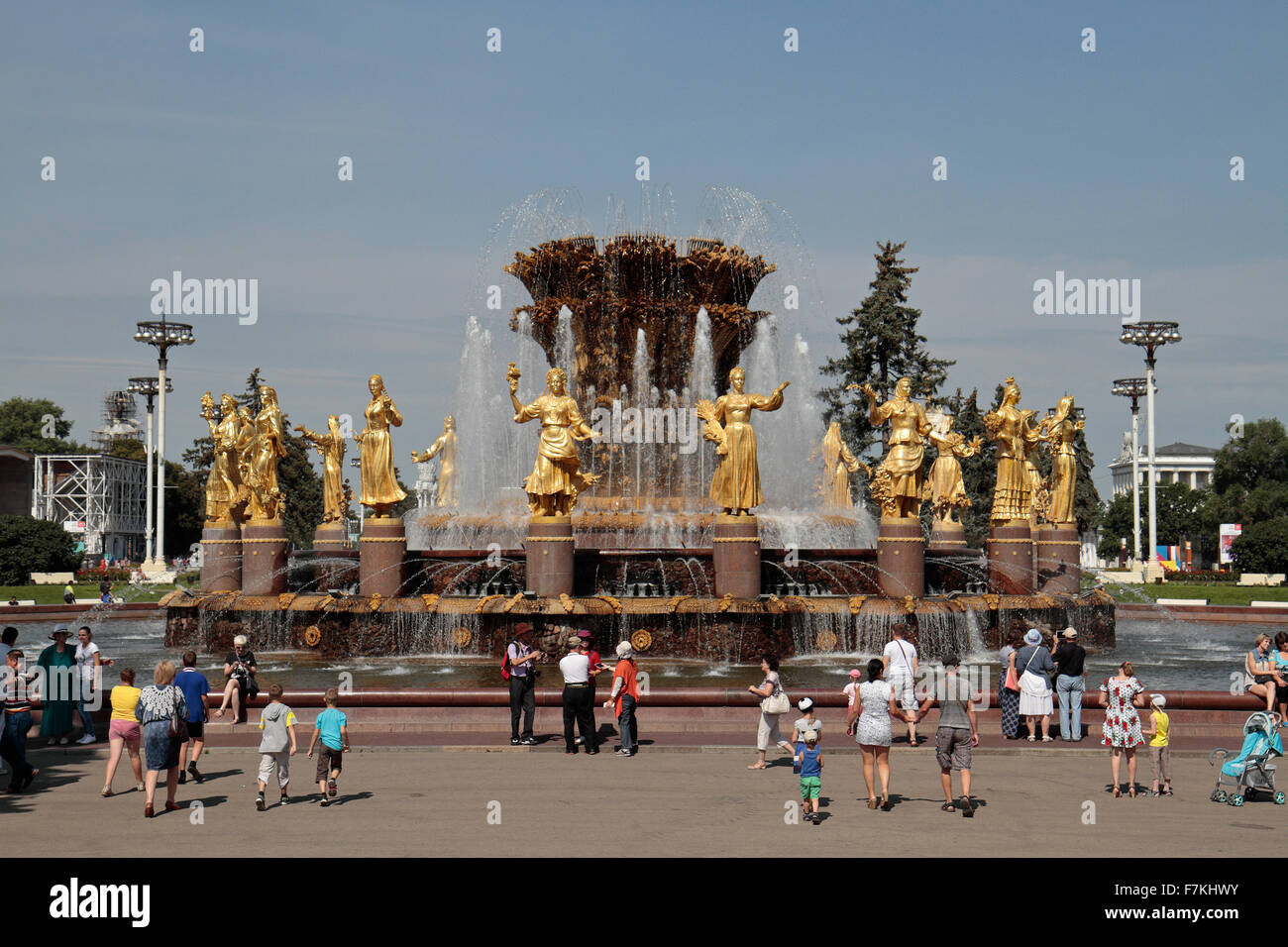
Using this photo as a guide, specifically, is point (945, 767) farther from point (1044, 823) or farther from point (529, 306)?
point (529, 306)

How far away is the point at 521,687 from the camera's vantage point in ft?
46.3

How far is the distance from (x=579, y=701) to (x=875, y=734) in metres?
3.89

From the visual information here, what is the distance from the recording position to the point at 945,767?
1082 centimetres

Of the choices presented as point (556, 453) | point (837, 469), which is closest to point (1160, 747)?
point (556, 453)

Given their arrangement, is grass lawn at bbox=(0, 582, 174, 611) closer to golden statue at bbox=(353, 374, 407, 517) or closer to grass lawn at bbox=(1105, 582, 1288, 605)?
golden statue at bbox=(353, 374, 407, 517)

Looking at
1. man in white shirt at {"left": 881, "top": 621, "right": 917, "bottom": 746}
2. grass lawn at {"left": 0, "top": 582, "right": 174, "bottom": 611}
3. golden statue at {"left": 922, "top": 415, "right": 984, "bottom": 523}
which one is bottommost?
grass lawn at {"left": 0, "top": 582, "right": 174, "bottom": 611}

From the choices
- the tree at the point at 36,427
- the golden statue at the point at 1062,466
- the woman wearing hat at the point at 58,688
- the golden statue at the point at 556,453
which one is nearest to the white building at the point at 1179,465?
the tree at the point at 36,427

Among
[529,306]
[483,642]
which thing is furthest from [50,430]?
[483,642]

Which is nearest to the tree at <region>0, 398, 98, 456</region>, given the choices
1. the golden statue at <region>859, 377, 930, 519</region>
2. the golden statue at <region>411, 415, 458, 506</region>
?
the golden statue at <region>411, 415, 458, 506</region>

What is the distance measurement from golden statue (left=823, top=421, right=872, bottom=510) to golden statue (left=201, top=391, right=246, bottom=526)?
47.8 feet

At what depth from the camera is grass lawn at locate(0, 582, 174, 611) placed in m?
42.2

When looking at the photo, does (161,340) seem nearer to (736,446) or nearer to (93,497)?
(93,497)

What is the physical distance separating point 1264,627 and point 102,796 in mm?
29877

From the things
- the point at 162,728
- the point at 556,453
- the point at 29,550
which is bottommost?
the point at 162,728
